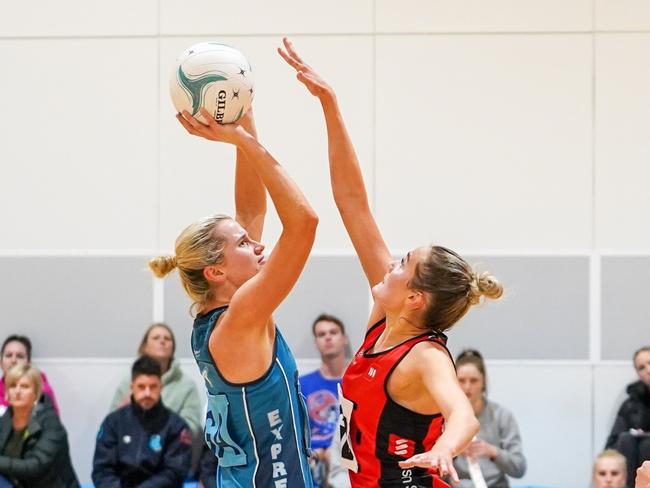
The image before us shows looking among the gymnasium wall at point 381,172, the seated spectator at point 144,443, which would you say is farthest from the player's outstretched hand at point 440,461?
the gymnasium wall at point 381,172

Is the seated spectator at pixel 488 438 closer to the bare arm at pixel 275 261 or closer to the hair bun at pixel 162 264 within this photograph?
the hair bun at pixel 162 264

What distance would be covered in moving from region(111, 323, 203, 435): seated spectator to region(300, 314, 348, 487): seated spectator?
2.36ft

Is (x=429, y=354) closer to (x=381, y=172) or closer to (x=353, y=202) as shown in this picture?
(x=353, y=202)

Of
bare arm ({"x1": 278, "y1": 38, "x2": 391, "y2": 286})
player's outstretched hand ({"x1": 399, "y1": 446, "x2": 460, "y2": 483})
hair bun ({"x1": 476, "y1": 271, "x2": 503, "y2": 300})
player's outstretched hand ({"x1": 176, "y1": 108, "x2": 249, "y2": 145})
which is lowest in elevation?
player's outstretched hand ({"x1": 399, "y1": 446, "x2": 460, "y2": 483})

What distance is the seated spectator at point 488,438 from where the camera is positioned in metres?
6.32

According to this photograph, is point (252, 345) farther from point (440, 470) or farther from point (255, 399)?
point (440, 470)

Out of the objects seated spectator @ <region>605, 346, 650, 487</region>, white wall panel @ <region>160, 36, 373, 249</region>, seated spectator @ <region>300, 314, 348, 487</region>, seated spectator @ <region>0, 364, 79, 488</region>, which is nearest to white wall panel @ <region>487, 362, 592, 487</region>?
seated spectator @ <region>605, 346, 650, 487</region>

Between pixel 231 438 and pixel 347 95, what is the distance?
4655 mm

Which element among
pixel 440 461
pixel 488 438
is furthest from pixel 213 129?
pixel 488 438

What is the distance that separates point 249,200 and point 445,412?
1.34 meters

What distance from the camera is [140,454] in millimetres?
6250

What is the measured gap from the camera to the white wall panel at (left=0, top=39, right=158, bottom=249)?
7645 millimetres

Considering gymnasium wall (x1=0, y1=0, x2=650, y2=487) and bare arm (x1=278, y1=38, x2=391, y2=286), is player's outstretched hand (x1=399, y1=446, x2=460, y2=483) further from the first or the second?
gymnasium wall (x1=0, y1=0, x2=650, y2=487)

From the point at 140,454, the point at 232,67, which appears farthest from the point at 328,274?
the point at 232,67
